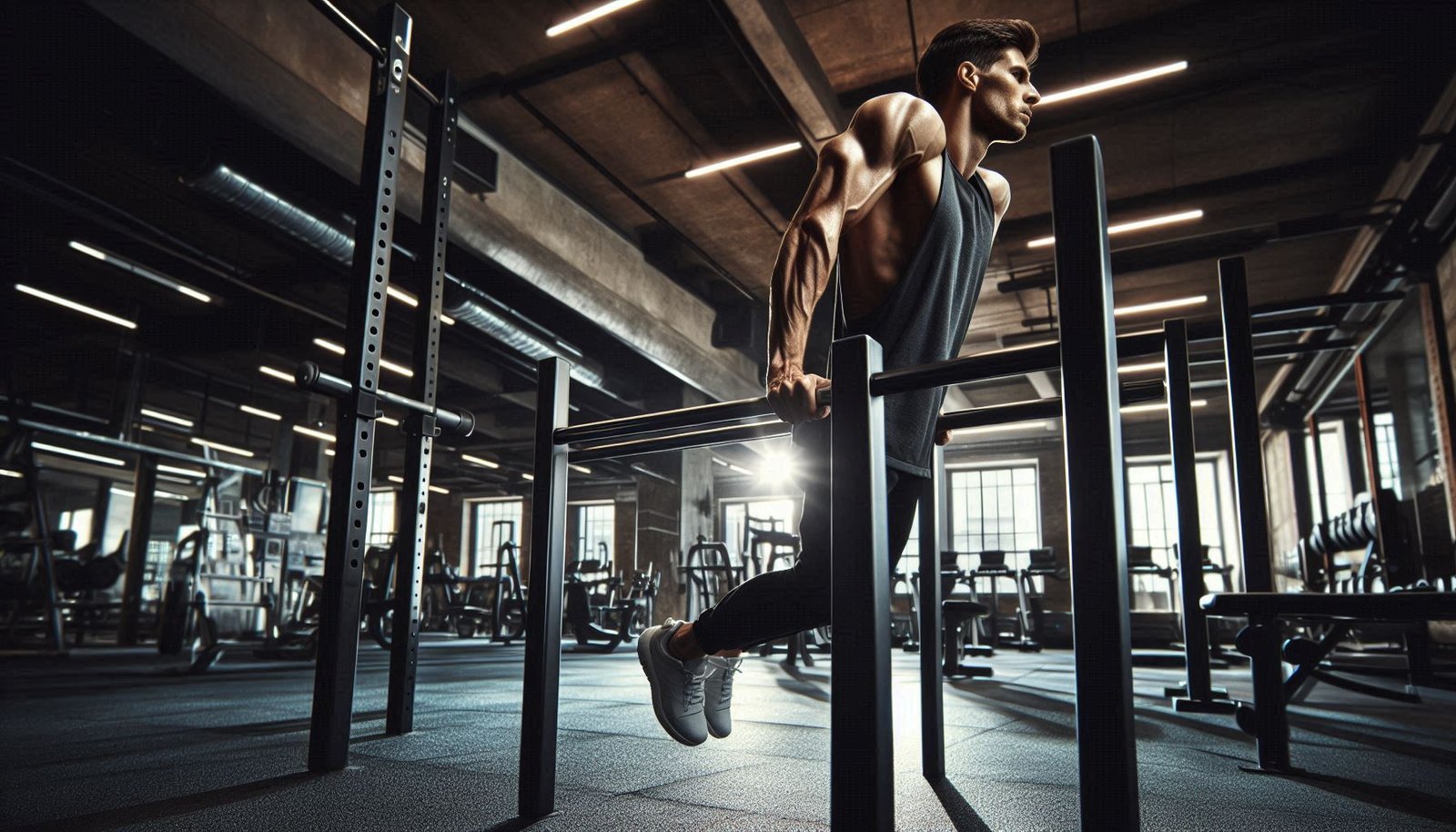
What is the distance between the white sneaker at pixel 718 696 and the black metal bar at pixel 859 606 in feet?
1.81

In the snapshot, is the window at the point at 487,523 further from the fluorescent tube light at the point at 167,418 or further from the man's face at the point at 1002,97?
the man's face at the point at 1002,97

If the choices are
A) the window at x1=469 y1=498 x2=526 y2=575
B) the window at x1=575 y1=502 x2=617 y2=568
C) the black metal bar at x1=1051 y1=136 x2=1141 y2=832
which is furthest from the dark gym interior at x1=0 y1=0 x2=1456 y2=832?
the window at x1=575 y1=502 x2=617 y2=568

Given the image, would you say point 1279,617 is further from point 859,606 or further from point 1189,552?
point 859,606

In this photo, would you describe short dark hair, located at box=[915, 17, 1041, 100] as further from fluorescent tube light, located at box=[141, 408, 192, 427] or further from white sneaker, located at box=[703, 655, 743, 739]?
fluorescent tube light, located at box=[141, 408, 192, 427]

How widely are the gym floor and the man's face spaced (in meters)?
1.20

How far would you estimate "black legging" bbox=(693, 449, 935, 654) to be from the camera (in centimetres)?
119

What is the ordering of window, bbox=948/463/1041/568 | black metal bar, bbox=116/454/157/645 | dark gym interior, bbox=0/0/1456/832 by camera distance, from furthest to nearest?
window, bbox=948/463/1041/568 → black metal bar, bbox=116/454/157/645 → dark gym interior, bbox=0/0/1456/832

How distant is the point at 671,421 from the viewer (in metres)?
1.34

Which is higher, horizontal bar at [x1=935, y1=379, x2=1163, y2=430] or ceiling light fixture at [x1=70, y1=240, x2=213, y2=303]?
ceiling light fixture at [x1=70, y1=240, x2=213, y2=303]

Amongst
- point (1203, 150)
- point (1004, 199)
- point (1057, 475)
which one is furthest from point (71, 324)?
point (1057, 475)

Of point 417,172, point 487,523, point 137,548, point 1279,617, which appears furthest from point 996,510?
point 1279,617

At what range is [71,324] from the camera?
942 centimetres

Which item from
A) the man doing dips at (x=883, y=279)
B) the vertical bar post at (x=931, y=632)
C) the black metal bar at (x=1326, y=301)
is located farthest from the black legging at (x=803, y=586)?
the black metal bar at (x=1326, y=301)

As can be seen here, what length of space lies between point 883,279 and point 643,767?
1287mm
